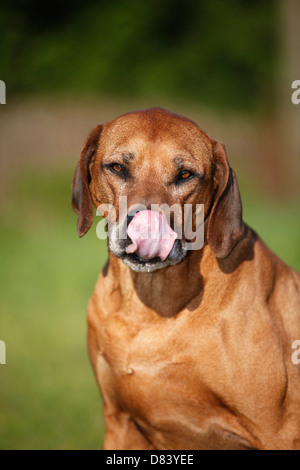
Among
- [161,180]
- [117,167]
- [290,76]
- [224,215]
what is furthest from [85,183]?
[290,76]

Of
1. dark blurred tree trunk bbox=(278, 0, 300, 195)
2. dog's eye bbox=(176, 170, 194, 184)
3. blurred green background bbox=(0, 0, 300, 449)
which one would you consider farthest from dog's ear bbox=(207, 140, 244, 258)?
dark blurred tree trunk bbox=(278, 0, 300, 195)

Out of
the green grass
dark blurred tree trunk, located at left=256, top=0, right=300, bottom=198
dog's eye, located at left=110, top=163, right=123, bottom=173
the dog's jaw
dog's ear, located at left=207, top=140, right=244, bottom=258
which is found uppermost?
dark blurred tree trunk, located at left=256, top=0, right=300, bottom=198

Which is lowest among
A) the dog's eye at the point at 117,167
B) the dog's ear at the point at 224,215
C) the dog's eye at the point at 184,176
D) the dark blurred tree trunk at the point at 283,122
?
the dog's ear at the point at 224,215

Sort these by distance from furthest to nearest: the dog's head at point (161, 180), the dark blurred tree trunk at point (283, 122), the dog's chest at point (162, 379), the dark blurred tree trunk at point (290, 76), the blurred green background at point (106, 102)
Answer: the dark blurred tree trunk at point (283, 122)
the dark blurred tree trunk at point (290, 76)
the blurred green background at point (106, 102)
the dog's chest at point (162, 379)
the dog's head at point (161, 180)

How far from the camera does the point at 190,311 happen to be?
11.2ft

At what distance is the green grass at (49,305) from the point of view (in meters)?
5.41

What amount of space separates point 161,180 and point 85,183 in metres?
0.53

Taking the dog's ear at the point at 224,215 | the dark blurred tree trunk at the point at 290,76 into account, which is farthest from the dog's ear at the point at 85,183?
the dark blurred tree trunk at the point at 290,76

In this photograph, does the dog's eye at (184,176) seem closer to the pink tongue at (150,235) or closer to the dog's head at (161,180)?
the dog's head at (161,180)

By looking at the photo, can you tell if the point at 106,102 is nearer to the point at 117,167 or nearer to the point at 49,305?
the point at 49,305

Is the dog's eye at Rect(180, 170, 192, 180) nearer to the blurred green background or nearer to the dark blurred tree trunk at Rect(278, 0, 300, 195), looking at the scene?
the blurred green background

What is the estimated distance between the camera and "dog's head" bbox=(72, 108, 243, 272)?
3.13 metres

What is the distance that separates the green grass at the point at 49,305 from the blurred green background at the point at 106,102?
32mm
